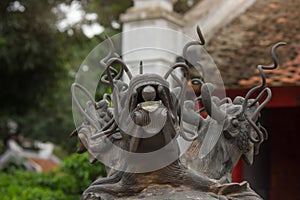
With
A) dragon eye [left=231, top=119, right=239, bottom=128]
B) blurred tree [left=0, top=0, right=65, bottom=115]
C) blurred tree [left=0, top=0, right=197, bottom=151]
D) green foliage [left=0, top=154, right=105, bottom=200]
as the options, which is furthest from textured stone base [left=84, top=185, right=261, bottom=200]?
blurred tree [left=0, top=0, right=65, bottom=115]

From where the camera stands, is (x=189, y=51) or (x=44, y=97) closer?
(x=189, y=51)

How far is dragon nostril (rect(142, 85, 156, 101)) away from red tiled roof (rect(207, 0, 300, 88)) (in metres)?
4.76

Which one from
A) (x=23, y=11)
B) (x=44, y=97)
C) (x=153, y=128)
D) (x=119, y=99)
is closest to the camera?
(x=153, y=128)

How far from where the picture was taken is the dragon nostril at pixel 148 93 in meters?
2.83

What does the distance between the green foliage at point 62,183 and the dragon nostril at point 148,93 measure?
507 cm

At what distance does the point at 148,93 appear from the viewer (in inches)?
111

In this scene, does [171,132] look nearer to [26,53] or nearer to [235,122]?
[235,122]

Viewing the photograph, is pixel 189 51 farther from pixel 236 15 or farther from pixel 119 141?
pixel 236 15

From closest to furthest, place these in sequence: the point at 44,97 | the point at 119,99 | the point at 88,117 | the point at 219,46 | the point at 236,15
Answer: the point at 119,99
the point at 88,117
the point at 219,46
the point at 236,15
the point at 44,97

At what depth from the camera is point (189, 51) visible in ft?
11.1

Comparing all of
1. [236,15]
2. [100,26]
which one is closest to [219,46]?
[236,15]

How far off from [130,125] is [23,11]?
11.1 meters

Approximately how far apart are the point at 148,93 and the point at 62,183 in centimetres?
641

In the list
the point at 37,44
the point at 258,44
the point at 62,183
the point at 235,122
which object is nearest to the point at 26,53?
the point at 37,44
